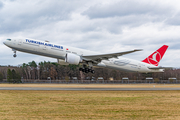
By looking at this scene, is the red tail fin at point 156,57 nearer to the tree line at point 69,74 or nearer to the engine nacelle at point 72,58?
the engine nacelle at point 72,58

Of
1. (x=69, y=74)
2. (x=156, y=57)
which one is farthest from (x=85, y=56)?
(x=69, y=74)

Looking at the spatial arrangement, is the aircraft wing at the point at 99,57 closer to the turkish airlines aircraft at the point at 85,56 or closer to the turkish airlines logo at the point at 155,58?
the turkish airlines aircraft at the point at 85,56

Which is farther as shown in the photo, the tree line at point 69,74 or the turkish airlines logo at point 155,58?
the tree line at point 69,74

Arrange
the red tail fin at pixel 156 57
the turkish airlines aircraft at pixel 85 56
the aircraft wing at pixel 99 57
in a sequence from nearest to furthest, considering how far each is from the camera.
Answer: the turkish airlines aircraft at pixel 85 56 < the aircraft wing at pixel 99 57 < the red tail fin at pixel 156 57

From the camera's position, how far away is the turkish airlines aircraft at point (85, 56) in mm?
33744

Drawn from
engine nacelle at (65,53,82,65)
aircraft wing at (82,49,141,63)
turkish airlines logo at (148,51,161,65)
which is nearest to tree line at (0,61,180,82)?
turkish airlines logo at (148,51,161,65)

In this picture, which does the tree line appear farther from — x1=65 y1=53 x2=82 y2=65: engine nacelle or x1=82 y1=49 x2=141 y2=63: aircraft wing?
x1=65 y1=53 x2=82 y2=65: engine nacelle

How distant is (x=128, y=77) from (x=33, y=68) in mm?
55317

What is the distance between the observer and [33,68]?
404ft

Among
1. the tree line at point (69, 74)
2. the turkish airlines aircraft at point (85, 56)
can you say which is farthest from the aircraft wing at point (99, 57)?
the tree line at point (69, 74)

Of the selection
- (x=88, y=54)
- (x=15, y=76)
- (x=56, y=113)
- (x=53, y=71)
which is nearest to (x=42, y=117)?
(x=56, y=113)

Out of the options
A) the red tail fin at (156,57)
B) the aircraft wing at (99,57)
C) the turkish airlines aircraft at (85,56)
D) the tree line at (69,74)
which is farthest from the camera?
the tree line at (69,74)

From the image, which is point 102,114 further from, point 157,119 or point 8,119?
point 8,119

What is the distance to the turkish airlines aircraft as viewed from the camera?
1328 inches
